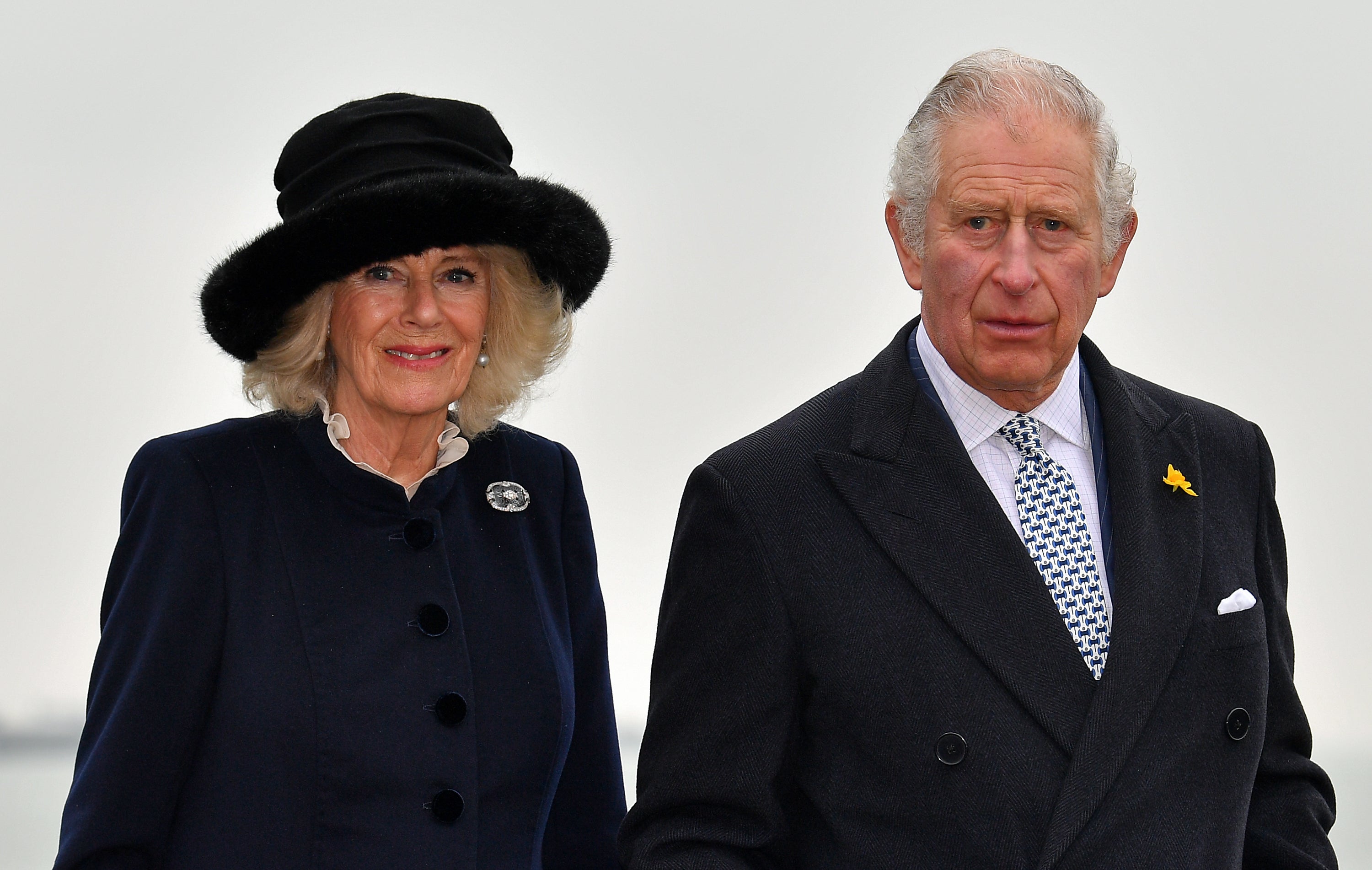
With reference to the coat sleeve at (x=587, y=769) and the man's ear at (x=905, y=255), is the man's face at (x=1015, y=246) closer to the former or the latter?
the man's ear at (x=905, y=255)

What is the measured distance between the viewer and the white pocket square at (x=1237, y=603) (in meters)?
1.99

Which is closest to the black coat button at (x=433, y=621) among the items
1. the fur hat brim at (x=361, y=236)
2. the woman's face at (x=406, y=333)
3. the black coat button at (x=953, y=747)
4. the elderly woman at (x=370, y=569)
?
the elderly woman at (x=370, y=569)

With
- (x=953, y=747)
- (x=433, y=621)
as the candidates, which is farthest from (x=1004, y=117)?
(x=433, y=621)

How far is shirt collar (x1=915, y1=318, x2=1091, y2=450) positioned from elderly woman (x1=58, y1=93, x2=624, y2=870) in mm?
599

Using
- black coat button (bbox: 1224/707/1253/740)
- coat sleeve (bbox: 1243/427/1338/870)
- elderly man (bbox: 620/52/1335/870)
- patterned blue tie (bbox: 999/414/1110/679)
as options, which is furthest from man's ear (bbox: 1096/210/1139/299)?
black coat button (bbox: 1224/707/1253/740)

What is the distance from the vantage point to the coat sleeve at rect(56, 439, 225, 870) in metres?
1.91

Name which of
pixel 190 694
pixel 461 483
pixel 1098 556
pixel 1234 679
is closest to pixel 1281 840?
pixel 1234 679

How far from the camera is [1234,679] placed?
1.97 m

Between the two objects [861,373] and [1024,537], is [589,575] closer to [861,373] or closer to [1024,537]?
[861,373]

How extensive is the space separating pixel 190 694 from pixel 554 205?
88 cm

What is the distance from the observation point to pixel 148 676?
193 centimetres

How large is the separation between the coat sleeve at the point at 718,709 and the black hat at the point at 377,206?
50 centimetres

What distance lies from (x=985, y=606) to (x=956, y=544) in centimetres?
9

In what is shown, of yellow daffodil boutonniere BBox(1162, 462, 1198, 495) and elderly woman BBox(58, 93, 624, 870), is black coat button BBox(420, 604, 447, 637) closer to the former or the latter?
elderly woman BBox(58, 93, 624, 870)
